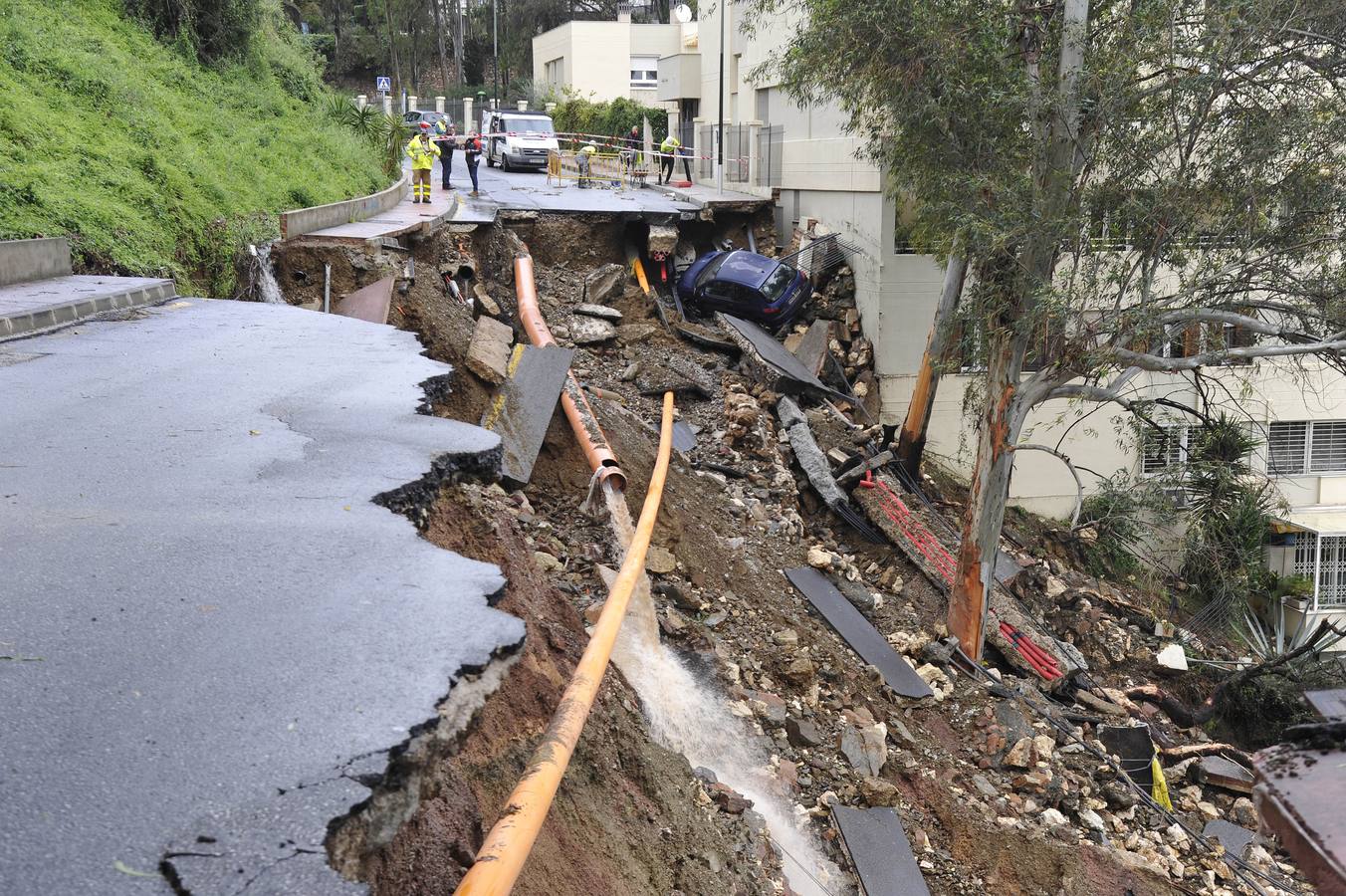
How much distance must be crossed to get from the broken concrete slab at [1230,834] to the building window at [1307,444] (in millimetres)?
13066

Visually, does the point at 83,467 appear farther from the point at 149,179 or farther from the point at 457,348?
the point at 149,179

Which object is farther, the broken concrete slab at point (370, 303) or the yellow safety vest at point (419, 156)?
the yellow safety vest at point (419, 156)

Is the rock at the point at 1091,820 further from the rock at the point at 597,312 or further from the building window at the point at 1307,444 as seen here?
the building window at the point at 1307,444

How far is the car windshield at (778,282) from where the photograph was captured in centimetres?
1991

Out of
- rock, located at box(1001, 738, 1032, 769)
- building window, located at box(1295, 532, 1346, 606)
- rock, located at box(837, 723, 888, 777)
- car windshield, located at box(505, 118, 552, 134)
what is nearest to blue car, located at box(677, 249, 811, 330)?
building window, located at box(1295, 532, 1346, 606)

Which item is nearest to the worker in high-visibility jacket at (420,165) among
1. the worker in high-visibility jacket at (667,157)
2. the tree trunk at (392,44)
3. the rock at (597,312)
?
the rock at (597,312)

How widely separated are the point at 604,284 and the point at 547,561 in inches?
468

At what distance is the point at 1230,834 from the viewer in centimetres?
1032

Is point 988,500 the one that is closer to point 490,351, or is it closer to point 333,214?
point 490,351

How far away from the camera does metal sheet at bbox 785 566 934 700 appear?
1045cm

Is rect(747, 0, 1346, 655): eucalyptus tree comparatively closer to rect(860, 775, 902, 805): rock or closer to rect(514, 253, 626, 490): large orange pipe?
rect(514, 253, 626, 490): large orange pipe

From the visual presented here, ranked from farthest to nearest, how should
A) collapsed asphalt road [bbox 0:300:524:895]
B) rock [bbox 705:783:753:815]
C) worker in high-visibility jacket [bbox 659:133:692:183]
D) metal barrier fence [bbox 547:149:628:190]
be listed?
worker in high-visibility jacket [bbox 659:133:692:183]
metal barrier fence [bbox 547:149:628:190]
rock [bbox 705:783:753:815]
collapsed asphalt road [bbox 0:300:524:895]

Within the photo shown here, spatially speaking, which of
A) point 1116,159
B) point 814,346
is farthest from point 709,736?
point 814,346

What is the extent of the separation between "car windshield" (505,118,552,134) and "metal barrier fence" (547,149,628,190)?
158cm
